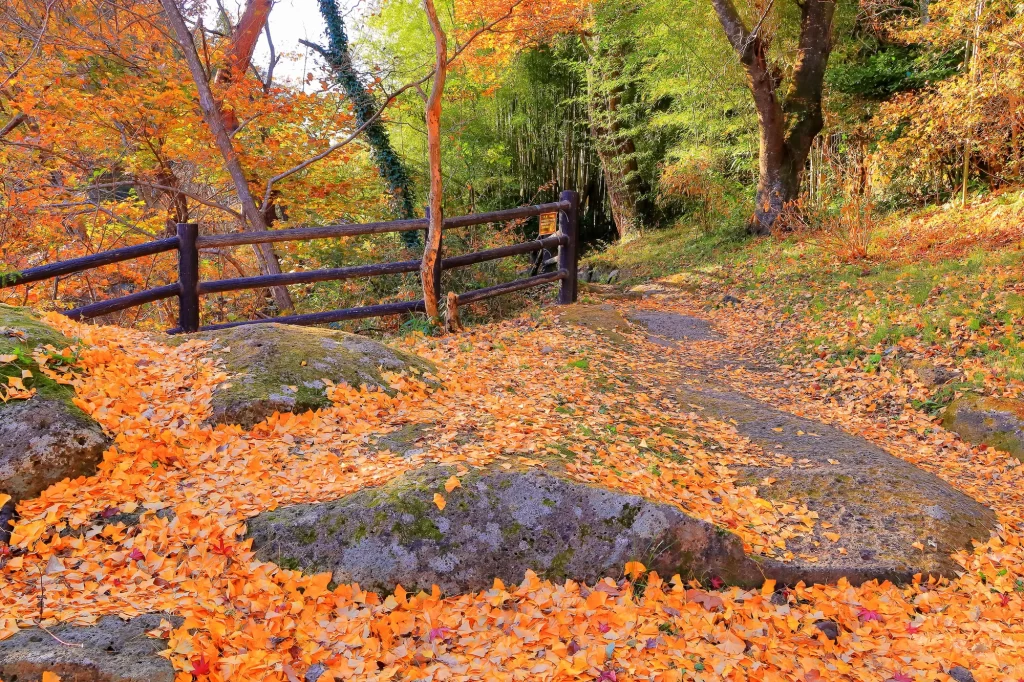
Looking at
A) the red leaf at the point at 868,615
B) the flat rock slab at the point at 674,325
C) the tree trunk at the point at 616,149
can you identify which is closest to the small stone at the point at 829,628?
the red leaf at the point at 868,615

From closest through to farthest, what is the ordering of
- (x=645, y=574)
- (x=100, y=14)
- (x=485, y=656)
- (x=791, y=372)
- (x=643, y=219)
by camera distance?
(x=485, y=656) < (x=645, y=574) < (x=791, y=372) < (x=100, y=14) < (x=643, y=219)

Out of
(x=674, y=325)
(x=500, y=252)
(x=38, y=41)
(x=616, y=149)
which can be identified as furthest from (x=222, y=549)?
(x=616, y=149)

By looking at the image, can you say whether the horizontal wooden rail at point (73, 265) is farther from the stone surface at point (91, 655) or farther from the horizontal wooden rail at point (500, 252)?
the stone surface at point (91, 655)

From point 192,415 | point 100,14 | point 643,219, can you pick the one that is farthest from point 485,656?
point 643,219

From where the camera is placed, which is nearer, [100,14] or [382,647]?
[382,647]

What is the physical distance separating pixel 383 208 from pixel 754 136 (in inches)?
327

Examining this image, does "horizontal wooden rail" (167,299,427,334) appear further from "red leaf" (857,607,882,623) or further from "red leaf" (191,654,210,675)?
"red leaf" (857,607,882,623)

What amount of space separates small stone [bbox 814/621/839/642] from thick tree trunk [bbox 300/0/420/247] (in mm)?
8608

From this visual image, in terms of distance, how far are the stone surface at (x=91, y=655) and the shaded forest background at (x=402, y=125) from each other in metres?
5.01

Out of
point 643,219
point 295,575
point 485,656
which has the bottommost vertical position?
point 485,656

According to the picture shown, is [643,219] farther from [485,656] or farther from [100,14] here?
[485,656]

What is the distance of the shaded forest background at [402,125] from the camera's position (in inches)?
366

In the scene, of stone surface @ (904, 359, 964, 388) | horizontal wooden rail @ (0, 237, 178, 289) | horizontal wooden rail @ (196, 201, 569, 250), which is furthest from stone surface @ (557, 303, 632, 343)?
horizontal wooden rail @ (0, 237, 178, 289)

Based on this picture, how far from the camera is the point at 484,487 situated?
3523mm
